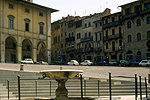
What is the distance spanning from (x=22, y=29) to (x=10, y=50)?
17.7 ft

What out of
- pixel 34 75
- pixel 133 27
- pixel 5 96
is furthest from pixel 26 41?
pixel 5 96

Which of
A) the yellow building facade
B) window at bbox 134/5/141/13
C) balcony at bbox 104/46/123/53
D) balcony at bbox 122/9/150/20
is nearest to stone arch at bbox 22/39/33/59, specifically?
the yellow building facade

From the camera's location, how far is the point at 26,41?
5528 cm

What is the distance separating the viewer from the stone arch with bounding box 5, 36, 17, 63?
170 ft

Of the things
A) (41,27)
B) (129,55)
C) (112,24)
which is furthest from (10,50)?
(129,55)

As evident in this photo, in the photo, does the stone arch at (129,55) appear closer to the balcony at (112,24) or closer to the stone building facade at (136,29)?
the stone building facade at (136,29)

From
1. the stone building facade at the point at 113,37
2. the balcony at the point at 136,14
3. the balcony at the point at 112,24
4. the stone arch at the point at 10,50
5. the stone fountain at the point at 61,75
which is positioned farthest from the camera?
the balcony at the point at 112,24

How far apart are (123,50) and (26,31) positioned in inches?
815

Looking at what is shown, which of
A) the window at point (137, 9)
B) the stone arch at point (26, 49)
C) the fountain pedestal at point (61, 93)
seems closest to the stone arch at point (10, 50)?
the stone arch at point (26, 49)

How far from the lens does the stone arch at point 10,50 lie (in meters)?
51.8

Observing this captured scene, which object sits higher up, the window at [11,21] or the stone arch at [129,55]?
the window at [11,21]

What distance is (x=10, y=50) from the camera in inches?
2064

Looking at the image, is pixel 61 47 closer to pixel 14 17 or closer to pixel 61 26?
pixel 61 26

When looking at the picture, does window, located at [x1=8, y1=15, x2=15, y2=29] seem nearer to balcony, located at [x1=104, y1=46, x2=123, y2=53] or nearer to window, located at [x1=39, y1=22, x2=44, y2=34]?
window, located at [x1=39, y1=22, x2=44, y2=34]
